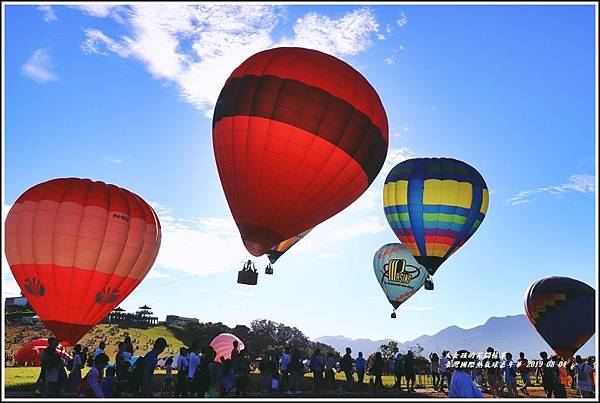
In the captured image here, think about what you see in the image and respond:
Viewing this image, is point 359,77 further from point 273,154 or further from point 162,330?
point 162,330

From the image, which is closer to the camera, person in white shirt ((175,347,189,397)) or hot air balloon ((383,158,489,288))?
person in white shirt ((175,347,189,397))

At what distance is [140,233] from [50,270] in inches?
143

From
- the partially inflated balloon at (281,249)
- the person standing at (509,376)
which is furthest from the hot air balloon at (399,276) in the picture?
the person standing at (509,376)

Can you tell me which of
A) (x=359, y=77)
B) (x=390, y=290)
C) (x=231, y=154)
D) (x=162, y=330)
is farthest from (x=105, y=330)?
(x=359, y=77)

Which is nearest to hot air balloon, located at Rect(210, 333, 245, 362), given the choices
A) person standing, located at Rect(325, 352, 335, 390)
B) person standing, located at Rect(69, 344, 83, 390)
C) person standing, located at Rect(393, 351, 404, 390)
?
person standing, located at Rect(325, 352, 335, 390)

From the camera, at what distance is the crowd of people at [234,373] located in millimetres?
9289

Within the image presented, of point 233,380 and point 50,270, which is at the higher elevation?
point 50,270

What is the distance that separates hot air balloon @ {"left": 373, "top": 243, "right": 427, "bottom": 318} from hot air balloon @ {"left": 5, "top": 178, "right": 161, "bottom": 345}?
20.7m

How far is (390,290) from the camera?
36156 millimetres

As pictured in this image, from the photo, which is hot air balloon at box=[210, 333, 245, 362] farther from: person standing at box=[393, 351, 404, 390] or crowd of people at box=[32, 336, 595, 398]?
person standing at box=[393, 351, 404, 390]

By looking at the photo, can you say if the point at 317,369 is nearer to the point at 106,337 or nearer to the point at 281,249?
the point at 281,249

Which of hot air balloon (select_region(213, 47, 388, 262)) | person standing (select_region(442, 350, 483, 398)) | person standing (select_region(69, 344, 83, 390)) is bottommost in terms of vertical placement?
person standing (select_region(69, 344, 83, 390))

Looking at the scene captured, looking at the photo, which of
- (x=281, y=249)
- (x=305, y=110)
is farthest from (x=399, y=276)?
(x=305, y=110)

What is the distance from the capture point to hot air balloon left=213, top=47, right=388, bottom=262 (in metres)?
18.6
